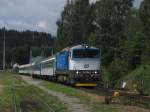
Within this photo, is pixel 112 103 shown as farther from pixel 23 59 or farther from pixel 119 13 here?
pixel 23 59

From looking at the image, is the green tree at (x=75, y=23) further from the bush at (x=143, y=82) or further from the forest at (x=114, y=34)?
the bush at (x=143, y=82)

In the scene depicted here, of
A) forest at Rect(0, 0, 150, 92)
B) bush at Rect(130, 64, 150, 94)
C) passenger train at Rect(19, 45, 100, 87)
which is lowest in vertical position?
bush at Rect(130, 64, 150, 94)

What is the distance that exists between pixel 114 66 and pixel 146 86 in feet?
72.2

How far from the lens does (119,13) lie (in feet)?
240

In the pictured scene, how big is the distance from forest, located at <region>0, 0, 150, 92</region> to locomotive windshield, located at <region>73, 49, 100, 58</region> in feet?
13.5

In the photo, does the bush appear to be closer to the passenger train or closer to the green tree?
the passenger train

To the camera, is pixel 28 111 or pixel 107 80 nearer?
pixel 28 111

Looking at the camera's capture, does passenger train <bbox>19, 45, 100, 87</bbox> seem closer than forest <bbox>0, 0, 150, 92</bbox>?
Yes

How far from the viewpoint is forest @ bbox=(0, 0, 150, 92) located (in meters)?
53.9

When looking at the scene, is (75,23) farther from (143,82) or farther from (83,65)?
(143,82)

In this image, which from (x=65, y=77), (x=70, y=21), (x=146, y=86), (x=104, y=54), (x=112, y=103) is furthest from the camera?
(x=70, y=21)

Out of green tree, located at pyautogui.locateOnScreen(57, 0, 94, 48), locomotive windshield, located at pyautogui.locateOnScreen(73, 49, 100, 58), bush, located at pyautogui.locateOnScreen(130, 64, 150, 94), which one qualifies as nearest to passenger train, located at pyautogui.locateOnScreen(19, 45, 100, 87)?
locomotive windshield, located at pyautogui.locateOnScreen(73, 49, 100, 58)

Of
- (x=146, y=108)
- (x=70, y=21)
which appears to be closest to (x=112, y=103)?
(x=146, y=108)

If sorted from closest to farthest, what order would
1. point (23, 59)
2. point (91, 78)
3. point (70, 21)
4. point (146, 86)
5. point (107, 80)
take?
point (146, 86) → point (91, 78) → point (107, 80) → point (70, 21) → point (23, 59)
